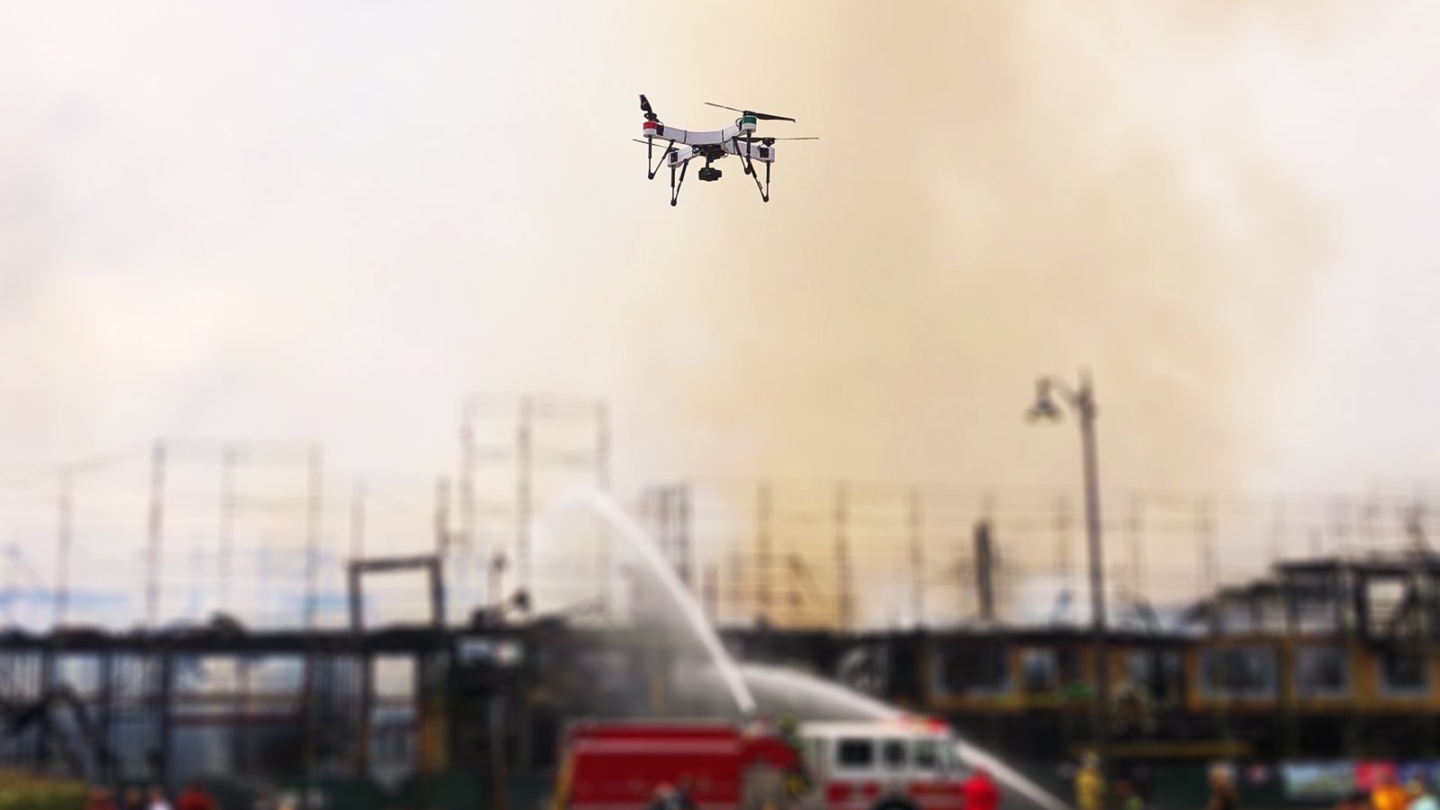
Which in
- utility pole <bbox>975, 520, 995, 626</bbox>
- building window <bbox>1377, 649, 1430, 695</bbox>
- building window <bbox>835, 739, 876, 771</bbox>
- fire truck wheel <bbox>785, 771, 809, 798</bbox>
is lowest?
fire truck wheel <bbox>785, 771, 809, 798</bbox>

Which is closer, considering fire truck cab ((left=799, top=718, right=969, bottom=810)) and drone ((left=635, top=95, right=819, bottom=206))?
drone ((left=635, top=95, right=819, bottom=206))

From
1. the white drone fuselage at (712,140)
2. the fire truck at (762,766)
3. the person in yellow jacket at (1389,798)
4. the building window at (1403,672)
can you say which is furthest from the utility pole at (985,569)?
the white drone fuselage at (712,140)

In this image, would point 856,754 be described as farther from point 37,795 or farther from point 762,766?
point 37,795

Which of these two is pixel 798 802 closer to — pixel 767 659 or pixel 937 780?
pixel 937 780

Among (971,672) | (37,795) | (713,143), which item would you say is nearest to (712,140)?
(713,143)

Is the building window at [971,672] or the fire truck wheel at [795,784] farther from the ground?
the building window at [971,672]

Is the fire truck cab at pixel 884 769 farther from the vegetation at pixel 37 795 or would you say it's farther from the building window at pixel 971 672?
the building window at pixel 971 672

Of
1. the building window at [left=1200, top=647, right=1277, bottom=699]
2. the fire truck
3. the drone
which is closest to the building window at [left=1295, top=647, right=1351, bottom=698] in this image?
the building window at [left=1200, top=647, right=1277, bottom=699]

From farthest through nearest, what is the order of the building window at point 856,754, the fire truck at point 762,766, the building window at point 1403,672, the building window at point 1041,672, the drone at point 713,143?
the building window at point 1403,672
the building window at point 1041,672
the building window at point 856,754
the fire truck at point 762,766
the drone at point 713,143

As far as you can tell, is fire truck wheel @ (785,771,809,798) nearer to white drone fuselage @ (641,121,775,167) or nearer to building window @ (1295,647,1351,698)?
white drone fuselage @ (641,121,775,167)
